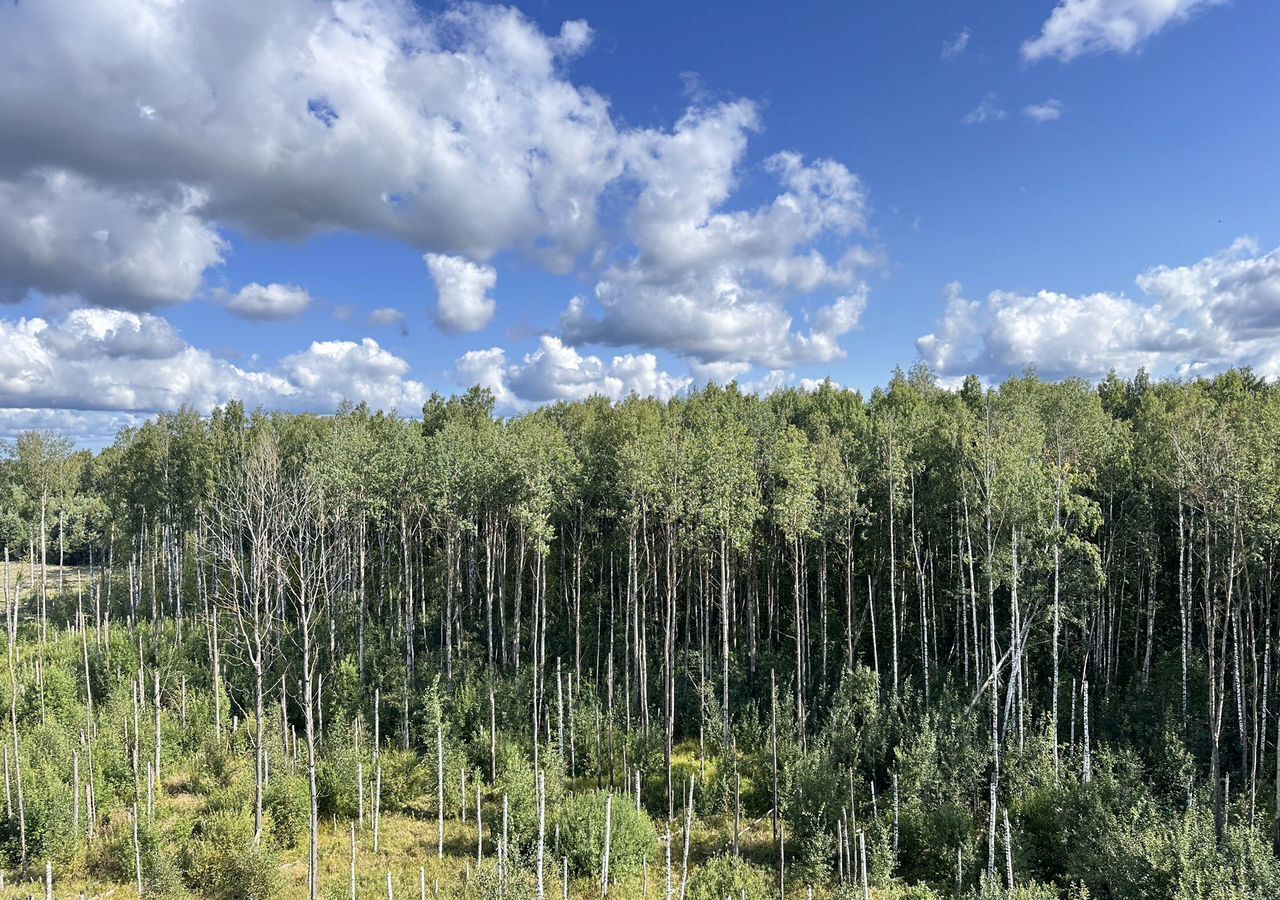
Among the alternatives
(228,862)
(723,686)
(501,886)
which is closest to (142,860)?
(228,862)

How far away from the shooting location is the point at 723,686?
26.8 metres

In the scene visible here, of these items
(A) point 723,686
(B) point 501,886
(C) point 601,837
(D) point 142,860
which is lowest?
(C) point 601,837

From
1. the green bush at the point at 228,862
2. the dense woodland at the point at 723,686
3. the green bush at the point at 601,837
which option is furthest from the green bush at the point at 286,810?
the green bush at the point at 601,837

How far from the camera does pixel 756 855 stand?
2077 cm

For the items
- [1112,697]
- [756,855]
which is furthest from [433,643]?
[1112,697]

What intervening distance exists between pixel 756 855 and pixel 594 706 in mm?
8509

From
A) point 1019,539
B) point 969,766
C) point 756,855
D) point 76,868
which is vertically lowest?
point 756,855

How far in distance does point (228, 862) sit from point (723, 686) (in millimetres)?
17333

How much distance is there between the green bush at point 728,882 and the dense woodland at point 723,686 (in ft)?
0.36

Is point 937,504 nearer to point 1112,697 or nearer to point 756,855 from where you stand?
point 1112,697

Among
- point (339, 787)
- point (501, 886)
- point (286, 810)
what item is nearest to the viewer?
point (501, 886)

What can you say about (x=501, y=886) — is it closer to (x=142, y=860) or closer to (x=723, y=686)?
(x=142, y=860)

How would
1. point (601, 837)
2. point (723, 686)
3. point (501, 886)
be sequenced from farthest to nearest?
point (723, 686) → point (601, 837) → point (501, 886)

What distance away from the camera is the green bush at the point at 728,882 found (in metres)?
16.7
